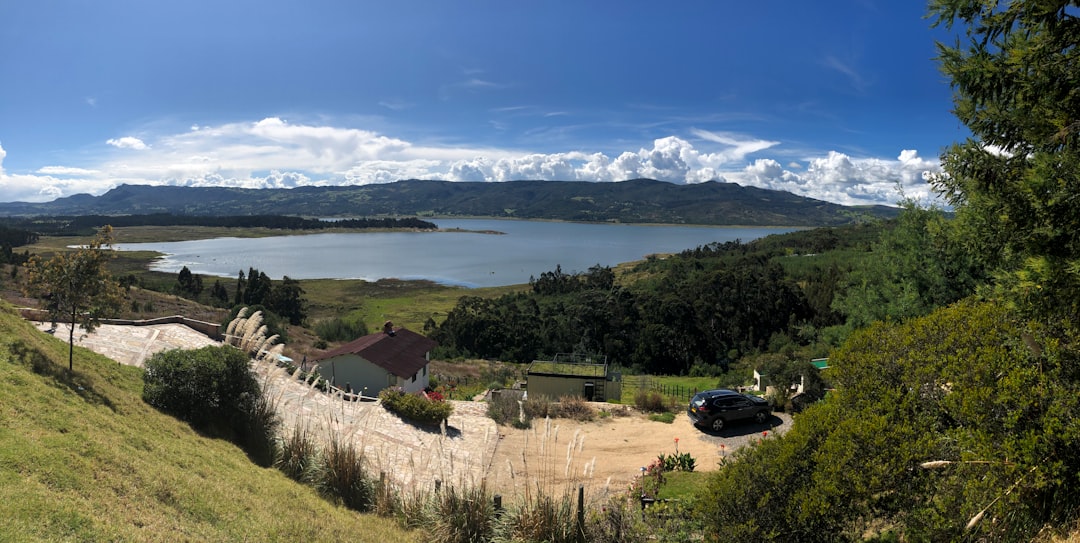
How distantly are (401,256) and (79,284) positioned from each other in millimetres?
111307

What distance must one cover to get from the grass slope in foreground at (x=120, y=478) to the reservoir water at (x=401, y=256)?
2873 inches

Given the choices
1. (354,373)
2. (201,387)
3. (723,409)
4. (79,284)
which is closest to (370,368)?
(354,373)

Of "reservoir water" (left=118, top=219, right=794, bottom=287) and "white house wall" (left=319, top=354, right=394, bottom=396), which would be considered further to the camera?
"reservoir water" (left=118, top=219, right=794, bottom=287)

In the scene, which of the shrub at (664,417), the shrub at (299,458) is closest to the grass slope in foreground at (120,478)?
the shrub at (299,458)

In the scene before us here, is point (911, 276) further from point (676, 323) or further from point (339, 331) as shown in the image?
point (339, 331)

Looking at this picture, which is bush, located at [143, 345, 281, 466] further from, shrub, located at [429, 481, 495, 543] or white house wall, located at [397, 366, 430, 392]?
white house wall, located at [397, 366, 430, 392]

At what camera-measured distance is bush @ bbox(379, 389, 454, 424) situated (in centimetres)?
1470

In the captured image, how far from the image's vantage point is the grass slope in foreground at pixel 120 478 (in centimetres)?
464

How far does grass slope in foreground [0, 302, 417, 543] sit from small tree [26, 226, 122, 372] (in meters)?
0.78

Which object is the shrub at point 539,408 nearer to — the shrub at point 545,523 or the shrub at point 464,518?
the shrub at point 464,518

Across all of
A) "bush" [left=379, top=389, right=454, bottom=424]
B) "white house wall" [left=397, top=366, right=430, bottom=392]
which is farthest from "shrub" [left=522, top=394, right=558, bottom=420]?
"white house wall" [left=397, top=366, right=430, bottom=392]

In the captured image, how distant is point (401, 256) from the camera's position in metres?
119

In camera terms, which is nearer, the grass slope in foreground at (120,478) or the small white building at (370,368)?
the grass slope in foreground at (120,478)

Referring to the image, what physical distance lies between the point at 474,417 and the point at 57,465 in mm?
11421
